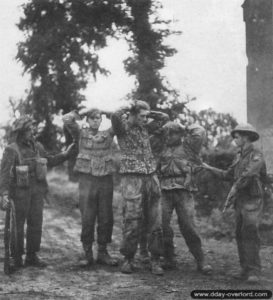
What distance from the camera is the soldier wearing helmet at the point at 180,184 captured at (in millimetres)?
6027

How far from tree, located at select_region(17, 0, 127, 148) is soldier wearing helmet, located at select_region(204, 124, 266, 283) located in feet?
35.6

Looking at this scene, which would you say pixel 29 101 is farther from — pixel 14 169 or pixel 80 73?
pixel 14 169

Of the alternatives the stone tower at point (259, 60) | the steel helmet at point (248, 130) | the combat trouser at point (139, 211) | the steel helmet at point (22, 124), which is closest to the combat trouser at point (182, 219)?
the combat trouser at point (139, 211)

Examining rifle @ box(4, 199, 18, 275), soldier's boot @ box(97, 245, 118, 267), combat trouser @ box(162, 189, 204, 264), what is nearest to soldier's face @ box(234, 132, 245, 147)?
combat trouser @ box(162, 189, 204, 264)

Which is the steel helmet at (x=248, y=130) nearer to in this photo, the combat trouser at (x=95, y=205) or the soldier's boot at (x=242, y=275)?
the soldier's boot at (x=242, y=275)

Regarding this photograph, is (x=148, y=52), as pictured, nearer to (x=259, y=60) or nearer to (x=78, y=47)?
(x=78, y=47)

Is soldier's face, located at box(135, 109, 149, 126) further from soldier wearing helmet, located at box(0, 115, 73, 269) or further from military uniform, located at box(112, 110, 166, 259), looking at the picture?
soldier wearing helmet, located at box(0, 115, 73, 269)

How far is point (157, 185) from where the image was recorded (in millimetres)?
6031

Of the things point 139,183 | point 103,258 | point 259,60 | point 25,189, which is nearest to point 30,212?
point 25,189

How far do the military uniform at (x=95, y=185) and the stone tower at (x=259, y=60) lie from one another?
15.8 feet

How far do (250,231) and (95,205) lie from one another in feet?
6.44

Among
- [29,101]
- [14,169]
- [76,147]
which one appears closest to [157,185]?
[76,147]

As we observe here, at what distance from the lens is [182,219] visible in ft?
19.8

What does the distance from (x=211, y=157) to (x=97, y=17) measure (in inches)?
303
